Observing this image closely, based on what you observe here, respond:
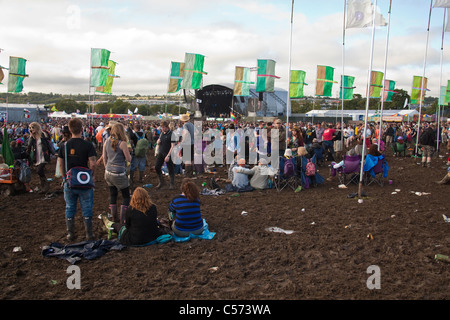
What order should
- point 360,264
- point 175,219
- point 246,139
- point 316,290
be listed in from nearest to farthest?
point 316,290, point 360,264, point 175,219, point 246,139

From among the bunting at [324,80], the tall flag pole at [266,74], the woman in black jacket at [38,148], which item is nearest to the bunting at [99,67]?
the tall flag pole at [266,74]

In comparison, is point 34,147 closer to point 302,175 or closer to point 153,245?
point 153,245

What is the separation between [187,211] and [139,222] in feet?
2.57

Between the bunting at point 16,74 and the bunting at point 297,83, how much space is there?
1605 centimetres

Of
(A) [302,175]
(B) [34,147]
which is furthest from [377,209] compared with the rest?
(B) [34,147]

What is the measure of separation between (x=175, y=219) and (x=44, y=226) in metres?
2.65

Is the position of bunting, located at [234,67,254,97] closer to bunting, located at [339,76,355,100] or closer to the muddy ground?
bunting, located at [339,76,355,100]

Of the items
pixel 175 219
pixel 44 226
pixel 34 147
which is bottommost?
pixel 44 226

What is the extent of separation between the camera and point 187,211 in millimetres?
5402

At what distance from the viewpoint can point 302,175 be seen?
9719 mm

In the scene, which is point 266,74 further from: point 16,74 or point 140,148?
point 16,74

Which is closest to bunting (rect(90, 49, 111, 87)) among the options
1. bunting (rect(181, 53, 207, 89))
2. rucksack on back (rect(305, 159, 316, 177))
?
bunting (rect(181, 53, 207, 89))
